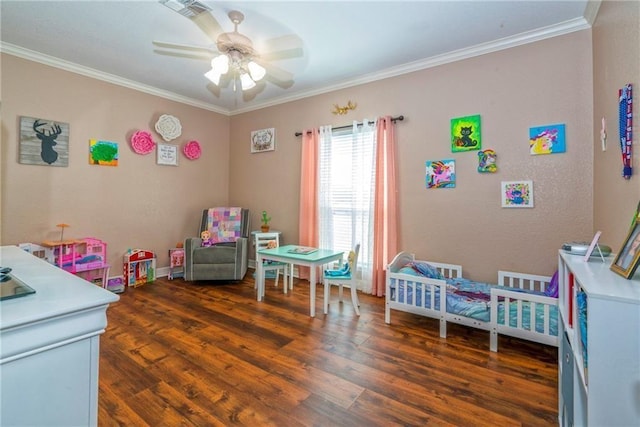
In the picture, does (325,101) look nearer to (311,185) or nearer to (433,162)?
(311,185)

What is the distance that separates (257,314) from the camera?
2852 mm

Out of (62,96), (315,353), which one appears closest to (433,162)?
(315,353)

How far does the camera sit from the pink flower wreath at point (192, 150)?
4.41 metres

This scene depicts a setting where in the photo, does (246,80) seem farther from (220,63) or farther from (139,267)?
(139,267)

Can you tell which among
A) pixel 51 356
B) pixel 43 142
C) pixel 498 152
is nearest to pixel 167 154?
pixel 43 142

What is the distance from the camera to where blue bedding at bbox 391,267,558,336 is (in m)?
2.08

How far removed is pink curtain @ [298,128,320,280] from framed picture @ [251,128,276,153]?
2.12ft

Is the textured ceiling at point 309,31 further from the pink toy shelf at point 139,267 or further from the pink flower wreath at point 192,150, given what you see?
the pink toy shelf at point 139,267

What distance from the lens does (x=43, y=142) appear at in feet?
10.4

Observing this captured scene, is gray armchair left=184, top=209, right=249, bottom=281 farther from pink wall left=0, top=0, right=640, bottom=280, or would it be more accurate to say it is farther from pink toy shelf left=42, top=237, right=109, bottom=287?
pink toy shelf left=42, top=237, right=109, bottom=287

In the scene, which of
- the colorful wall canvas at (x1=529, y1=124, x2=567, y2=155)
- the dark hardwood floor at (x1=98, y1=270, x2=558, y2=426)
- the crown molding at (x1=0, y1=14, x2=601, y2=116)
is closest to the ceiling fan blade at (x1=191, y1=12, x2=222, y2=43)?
the crown molding at (x1=0, y1=14, x2=601, y2=116)

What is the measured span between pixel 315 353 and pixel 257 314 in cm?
91

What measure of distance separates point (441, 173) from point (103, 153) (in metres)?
3.97

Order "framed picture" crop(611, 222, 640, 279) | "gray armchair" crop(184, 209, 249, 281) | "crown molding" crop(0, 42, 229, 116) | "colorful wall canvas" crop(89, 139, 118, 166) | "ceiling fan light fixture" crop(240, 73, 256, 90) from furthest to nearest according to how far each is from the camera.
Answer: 1. "gray armchair" crop(184, 209, 249, 281)
2. "colorful wall canvas" crop(89, 139, 118, 166)
3. "crown molding" crop(0, 42, 229, 116)
4. "ceiling fan light fixture" crop(240, 73, 256, 90)
5. "framed picture" crop(611, 222, 640, 279)
